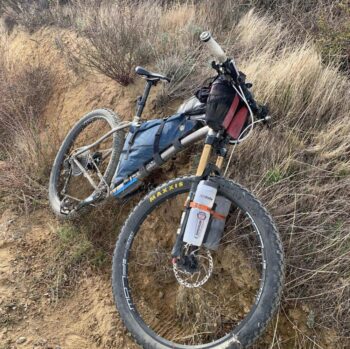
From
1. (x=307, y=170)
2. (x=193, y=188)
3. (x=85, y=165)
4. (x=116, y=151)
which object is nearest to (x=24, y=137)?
(x=85, y=165)

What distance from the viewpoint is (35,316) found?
3252 mm

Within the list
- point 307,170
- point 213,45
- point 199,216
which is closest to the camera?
point 213,45

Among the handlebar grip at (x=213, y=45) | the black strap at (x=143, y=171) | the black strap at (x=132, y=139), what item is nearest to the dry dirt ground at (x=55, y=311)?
the black strap at (x=143, y=171)

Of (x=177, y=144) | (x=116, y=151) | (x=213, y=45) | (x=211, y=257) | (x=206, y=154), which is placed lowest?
(x=116, y=151)

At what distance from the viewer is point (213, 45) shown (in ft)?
7.87

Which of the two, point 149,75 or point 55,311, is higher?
point 149,75

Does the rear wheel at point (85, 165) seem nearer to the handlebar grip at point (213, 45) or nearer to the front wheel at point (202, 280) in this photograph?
the front wheel at point (202, 280)

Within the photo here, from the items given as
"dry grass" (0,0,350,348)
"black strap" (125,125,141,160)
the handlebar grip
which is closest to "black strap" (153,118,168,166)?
"black strap" (125,125,141,160)

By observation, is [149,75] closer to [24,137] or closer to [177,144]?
[177,144]

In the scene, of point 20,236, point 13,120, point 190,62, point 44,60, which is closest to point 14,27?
point 44,60

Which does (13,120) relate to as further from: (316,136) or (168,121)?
(316,136)

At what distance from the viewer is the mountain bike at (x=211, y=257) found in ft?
7.97

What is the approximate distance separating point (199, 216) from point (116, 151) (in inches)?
60.8

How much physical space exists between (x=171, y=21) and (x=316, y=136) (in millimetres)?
3098
